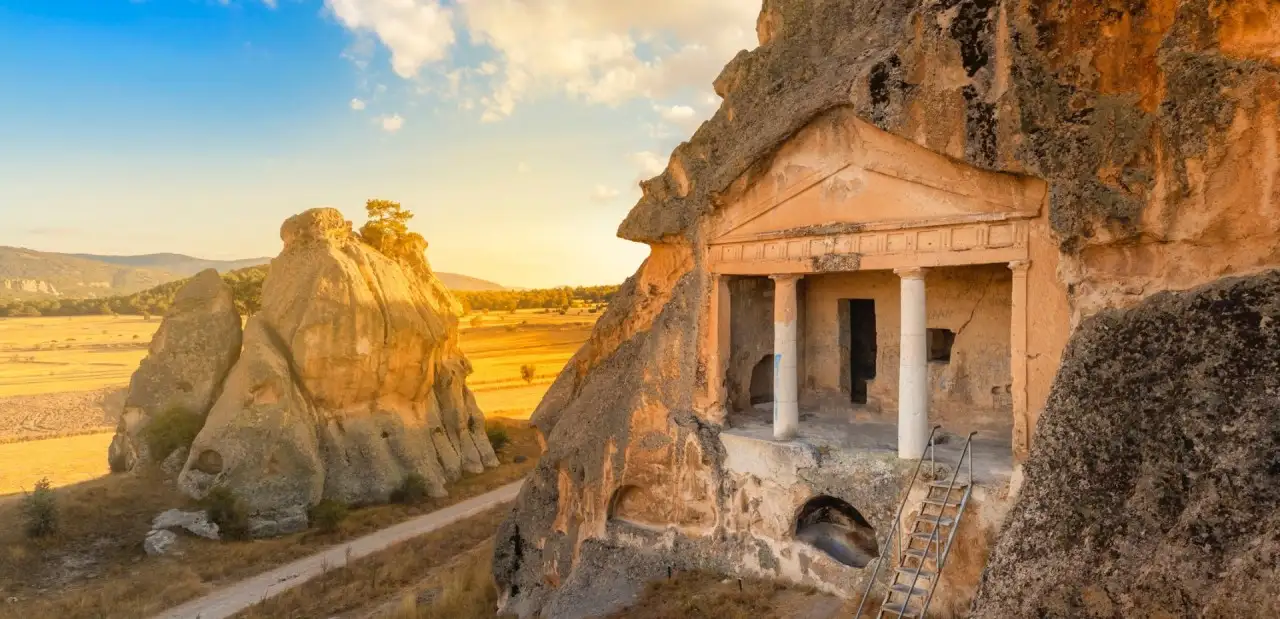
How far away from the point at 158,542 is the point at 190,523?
3.32 ft

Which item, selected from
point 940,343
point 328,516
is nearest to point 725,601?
point 940,343

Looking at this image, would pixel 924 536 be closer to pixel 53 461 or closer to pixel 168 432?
pixel 168 432

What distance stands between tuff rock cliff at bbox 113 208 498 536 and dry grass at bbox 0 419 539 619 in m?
1.13

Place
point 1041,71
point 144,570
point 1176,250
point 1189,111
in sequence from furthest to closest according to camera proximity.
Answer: point 144,570 < point 1041,71 < point 1176,250 < point 1189,111

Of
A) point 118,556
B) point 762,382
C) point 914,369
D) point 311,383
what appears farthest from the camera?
point 311,383

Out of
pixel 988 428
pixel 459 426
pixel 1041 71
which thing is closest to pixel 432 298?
pixel 459 426

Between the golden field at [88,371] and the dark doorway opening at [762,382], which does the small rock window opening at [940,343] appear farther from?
the golden field at [88,371]

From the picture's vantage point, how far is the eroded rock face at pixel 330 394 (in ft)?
73.0

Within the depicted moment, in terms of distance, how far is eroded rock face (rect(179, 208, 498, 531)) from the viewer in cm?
2225

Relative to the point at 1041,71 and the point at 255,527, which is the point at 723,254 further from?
the point at 255,527

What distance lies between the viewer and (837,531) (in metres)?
12.3

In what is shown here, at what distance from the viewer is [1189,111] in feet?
23.7

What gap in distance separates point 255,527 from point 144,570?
2968mm

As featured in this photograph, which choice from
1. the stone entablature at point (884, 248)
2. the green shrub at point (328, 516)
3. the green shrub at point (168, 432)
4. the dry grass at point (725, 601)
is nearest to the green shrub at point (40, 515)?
the green shrub at point (168, 432)
